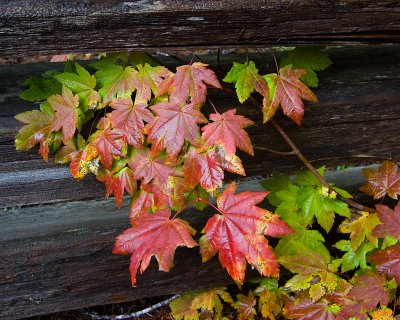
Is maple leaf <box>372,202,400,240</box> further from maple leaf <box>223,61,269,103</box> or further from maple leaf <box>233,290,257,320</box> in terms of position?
maple leaf <box>233,290,257,320</box>

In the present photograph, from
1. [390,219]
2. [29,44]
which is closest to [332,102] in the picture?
[390,219]

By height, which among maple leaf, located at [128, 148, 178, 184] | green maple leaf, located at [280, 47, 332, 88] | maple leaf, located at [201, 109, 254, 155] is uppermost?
Result: green maple leaf, located at [280, 47, 332, 88]

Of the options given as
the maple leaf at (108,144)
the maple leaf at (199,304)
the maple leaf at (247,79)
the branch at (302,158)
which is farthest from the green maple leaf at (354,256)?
the maple leaf at (108,144)

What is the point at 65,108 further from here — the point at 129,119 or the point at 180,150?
the point at 180,150

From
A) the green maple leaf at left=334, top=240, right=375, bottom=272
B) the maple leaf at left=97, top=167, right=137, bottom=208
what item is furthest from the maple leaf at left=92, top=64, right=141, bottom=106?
the green maple leaf at left=334, top=240, right=375, bottom=272

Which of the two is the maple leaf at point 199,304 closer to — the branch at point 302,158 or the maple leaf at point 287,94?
the branch at point 302,158

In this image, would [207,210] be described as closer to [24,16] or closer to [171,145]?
[171,145]
